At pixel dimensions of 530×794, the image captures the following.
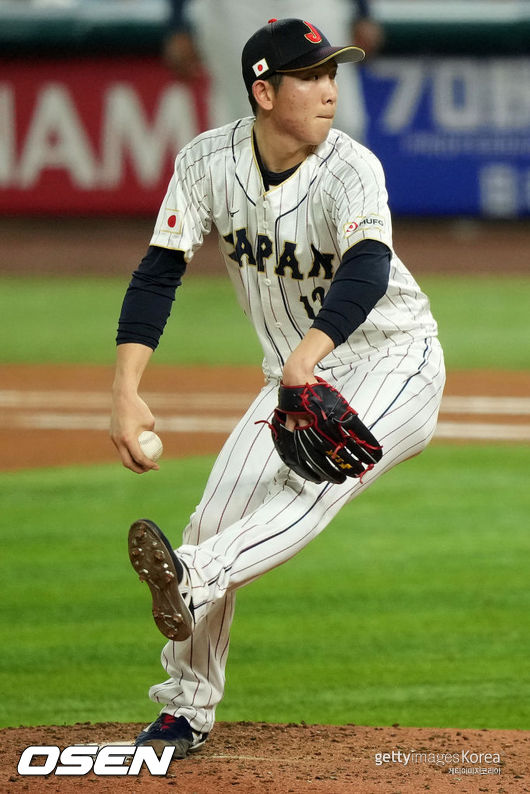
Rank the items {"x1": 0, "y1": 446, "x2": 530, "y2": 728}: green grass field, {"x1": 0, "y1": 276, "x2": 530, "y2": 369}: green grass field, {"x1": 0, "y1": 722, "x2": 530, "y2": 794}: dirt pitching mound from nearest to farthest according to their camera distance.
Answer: {"x1": 0, "y1": 722, "x2": 530, "y2": 794}: dirt pitching mound < {"x1": 0, "y1": 446, "x2": 530, "y2": 728}: green grass field < {"x1": 0, "y1": 276, "x2": 530, "y2": 369}: green grass field

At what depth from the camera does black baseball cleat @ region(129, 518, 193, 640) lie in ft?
10.1

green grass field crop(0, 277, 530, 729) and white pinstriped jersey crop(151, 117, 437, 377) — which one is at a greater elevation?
white pinstriped jersey crop(151, 117, 437, 377)

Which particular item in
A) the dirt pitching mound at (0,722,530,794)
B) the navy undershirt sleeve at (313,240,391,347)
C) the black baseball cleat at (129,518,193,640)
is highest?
the navy undershirt sleeve at (313,240,391,347)

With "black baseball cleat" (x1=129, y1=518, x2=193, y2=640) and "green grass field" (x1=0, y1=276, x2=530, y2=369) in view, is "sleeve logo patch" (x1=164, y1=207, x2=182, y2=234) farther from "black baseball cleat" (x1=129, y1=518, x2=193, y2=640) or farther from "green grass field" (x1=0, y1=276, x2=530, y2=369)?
"green grass field" (x1=0, y1=276, x2=530, y2=369)

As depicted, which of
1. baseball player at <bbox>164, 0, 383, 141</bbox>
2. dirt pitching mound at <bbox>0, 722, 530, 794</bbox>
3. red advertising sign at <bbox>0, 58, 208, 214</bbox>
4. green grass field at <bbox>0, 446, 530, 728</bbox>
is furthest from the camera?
red advertising sign at <bbox>0, 58, 208, 214</bbox>

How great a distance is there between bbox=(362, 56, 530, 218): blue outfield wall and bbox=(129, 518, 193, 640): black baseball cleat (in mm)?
12942

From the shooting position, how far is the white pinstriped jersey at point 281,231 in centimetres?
359

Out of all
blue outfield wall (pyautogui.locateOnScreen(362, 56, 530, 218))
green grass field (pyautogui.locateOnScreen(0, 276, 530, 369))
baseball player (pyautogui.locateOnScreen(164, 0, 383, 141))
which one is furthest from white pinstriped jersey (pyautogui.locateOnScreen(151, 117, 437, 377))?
blue outfield wall (pyautogui.locateOnScreen(362, 56, 530, 218))

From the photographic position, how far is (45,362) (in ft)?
38.0

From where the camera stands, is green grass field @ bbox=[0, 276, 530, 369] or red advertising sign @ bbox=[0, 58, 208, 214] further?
red advertising sign @ bbox=[0, 58, 208, 214]

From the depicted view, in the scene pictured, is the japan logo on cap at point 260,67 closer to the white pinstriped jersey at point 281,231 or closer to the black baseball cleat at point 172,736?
the white pinstriped jersey at point 281,231

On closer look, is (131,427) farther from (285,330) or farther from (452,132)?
(452,132)

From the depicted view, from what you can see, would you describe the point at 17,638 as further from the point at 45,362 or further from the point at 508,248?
the point at 508,248

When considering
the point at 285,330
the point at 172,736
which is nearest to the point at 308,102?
the point at 285,330
